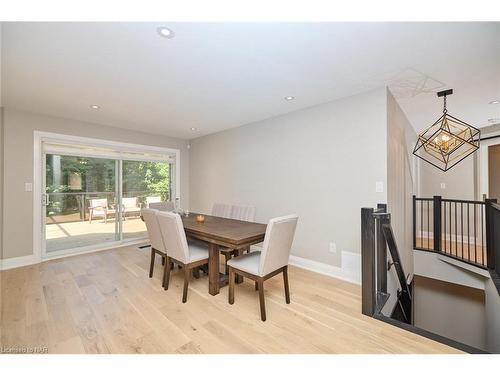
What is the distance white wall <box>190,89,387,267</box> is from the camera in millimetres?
2709

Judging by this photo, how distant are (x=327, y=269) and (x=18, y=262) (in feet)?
15.1

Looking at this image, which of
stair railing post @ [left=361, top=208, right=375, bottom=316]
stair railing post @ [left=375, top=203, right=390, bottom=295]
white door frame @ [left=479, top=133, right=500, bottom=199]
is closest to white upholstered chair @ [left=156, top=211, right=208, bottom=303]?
stair railing post @ [left=361, top=208, right=375, bottom=316]

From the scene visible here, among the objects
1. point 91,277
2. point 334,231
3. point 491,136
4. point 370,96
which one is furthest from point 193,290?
point 491,136

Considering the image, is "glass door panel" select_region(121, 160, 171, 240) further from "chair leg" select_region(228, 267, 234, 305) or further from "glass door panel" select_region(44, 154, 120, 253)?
"chair leg" select_region(228, 267, 234, 305)

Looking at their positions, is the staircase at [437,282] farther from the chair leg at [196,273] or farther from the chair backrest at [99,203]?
the chair backrest at [99,203]

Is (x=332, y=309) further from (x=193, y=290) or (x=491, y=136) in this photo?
(x=491, y=136)

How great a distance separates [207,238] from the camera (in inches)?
95.0

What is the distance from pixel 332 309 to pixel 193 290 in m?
1.55

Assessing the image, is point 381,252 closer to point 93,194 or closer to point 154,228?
point 154,228

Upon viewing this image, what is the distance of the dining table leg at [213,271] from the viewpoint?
2.45 m

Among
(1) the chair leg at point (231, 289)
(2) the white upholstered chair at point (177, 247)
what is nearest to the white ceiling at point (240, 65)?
(2) the white upholstered chair at point (177, 247)

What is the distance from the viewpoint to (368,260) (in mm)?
2049

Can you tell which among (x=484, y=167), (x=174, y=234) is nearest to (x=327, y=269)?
(x=174, y=234)

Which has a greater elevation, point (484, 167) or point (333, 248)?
point (484, 167)
